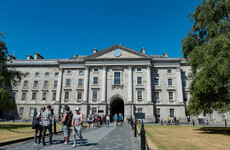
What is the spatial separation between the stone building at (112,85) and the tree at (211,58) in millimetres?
18412

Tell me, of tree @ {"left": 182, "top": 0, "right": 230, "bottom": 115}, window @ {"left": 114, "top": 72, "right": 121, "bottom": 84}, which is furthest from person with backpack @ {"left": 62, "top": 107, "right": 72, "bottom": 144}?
window @ {"left": 114, "top": 72, "right": 121, "bottom": 84}

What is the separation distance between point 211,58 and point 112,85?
2527 centimetres

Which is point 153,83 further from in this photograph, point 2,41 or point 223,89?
point 2,41

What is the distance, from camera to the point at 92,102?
120 ft

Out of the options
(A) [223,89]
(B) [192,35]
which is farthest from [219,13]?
(A) [223,89]

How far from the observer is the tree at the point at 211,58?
13.0 m

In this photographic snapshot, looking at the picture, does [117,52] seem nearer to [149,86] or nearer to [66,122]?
[149,86]

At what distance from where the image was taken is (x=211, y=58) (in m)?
13.6

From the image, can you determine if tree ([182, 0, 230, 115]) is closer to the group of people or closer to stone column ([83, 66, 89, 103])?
the group of people

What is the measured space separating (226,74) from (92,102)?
93.7 feet

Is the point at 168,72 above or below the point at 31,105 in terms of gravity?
above

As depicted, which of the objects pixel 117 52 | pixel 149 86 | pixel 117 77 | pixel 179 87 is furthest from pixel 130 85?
pixel 179 87

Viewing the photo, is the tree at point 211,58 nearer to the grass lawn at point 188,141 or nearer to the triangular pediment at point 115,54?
the grass lawn at point 188,141

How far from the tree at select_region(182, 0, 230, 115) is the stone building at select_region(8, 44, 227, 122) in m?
18.4
